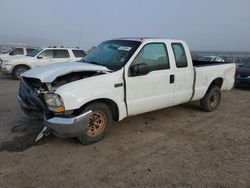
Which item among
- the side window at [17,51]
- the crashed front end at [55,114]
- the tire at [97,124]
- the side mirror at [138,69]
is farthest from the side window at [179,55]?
the side window at [17,51]

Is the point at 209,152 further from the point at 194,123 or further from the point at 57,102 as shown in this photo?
the point at 57,102

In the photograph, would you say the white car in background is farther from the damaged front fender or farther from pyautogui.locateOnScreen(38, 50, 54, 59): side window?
the damaged front fender

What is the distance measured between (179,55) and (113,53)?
1.57m

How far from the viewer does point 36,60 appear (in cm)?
1491

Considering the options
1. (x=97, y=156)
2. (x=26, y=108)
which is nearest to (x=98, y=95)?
(x=97, y=156)

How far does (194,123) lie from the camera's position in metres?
6.36

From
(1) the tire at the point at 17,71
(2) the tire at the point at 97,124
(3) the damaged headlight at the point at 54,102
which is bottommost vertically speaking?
(1) the tire at the point at 17,71

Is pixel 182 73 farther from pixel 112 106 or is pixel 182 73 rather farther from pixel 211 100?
pixel 112 106

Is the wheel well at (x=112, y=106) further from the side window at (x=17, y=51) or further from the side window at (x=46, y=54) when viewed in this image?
the side window at (x=17, y=51)

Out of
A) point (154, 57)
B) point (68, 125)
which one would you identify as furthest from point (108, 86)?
point (154, 57)

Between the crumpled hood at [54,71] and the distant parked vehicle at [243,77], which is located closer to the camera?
the crumpled hood at [54,71]

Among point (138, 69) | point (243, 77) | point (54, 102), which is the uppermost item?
point (138, 69)

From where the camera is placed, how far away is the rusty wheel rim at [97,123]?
4.86m

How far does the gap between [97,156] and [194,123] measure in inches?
109
